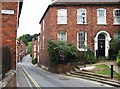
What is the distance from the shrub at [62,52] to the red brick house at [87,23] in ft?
8.46

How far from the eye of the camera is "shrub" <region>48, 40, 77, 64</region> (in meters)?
36.2

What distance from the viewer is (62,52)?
3638 cm

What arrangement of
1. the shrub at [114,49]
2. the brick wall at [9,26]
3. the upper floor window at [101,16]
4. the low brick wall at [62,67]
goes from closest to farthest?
1. the brick wall at [9,26]
2. the low brick wall at [62,67]
3. the shrub at [114,49]
4. the upper floor window at [101,16]

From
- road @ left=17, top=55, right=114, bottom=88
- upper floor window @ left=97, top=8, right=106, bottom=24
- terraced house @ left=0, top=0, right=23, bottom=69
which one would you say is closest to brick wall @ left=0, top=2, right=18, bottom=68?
terraced house @ left=0, top=0, right=23, bottom=69

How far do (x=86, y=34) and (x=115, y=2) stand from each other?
5419 mm

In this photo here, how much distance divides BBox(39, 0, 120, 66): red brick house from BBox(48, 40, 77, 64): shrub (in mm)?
2577

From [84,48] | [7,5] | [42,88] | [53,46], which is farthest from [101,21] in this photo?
[7,5]

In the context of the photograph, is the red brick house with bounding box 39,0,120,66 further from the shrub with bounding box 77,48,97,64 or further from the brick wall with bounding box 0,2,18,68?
the brick wall with bounding box 0,2,18,68

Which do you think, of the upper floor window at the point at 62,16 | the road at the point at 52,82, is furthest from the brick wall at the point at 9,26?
the upper floor window at the point at 62,16

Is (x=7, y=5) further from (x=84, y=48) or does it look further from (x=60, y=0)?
(x=60, y=0)

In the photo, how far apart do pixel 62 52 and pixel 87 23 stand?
5735mm

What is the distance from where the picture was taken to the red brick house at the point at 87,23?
130ft

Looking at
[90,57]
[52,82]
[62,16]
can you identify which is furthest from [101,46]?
[52,82]

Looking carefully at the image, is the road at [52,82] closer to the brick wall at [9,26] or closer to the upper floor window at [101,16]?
the brick wall at [9,26]
